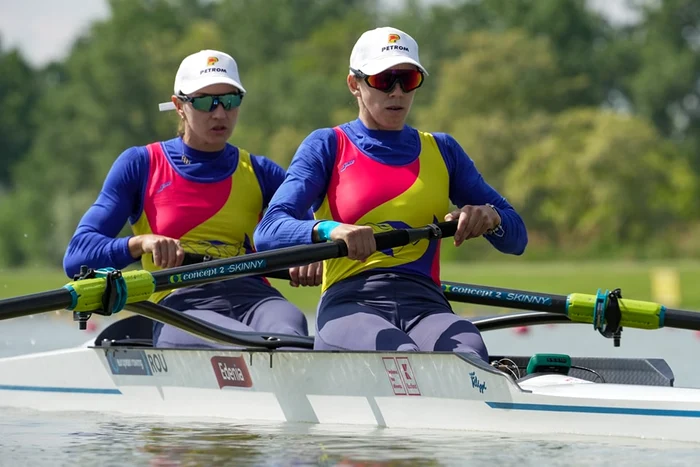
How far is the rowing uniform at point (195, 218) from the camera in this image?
7125 millimetres

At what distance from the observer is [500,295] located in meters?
6.70

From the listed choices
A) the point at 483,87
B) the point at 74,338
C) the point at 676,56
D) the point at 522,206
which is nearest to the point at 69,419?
the point at 74,338

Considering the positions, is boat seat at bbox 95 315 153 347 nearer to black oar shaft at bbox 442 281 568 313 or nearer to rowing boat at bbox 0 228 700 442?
rowing boat at bbox 0 228 700 442

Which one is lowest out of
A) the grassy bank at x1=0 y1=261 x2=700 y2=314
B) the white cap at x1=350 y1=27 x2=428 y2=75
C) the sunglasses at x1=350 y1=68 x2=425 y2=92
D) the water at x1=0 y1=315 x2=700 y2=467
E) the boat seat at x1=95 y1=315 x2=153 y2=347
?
the grassy bank at x1=0 y1=261 x2=700 y2=314

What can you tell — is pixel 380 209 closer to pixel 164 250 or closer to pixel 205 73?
pixel 164 250

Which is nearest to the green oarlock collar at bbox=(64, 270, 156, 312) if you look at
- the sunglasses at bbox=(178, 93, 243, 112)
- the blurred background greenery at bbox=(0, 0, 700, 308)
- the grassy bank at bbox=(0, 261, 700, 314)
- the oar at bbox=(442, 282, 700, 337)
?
the sunglasses at bbox=(178, 93, 243, 112)

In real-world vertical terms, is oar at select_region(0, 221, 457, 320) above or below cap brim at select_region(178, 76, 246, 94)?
below

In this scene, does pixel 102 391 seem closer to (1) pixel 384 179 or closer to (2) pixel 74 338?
(1) pixel 384 179

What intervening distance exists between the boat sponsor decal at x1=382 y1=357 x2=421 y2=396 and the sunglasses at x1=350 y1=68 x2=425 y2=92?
131cm

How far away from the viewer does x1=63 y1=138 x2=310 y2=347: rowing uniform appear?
712cm

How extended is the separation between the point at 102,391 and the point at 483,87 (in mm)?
46335

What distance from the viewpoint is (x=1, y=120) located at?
74938 mm

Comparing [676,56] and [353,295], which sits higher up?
[676,56]

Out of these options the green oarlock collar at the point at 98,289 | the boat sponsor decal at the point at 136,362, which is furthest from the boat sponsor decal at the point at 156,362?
the green oarlock collar at the point at 98,289
